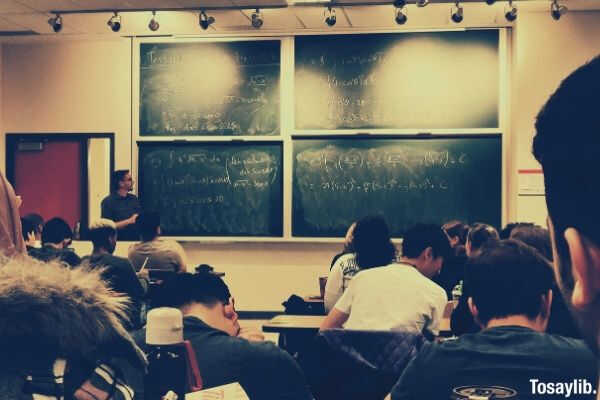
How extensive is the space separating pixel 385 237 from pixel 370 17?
356 cm

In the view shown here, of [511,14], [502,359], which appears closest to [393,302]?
[502,359]

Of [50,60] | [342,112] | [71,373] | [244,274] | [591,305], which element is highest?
[50,60]

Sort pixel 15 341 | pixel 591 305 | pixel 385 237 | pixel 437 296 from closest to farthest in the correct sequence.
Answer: pixel 591 305 < pixel 15 341 < pixel 437 296 < pixel 385 237

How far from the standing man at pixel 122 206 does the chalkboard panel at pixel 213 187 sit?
0.89 ft

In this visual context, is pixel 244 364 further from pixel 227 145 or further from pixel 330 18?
pixel 227 145

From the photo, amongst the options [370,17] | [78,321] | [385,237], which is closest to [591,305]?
[78,321]

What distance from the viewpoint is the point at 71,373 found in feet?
4.04

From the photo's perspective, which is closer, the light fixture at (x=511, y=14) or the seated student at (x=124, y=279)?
the seated student at (x=124, y=279)

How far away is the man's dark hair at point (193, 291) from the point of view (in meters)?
2.40

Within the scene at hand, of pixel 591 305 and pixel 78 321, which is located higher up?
pixel 591 305

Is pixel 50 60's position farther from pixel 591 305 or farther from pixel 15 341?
pixel 591 305

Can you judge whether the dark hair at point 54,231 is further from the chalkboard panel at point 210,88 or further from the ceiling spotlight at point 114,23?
the chalkboard panel at point 210,88

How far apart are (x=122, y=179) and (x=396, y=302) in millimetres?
4614

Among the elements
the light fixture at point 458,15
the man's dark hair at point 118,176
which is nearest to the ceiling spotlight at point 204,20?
the man's dark hair at point 118,176
